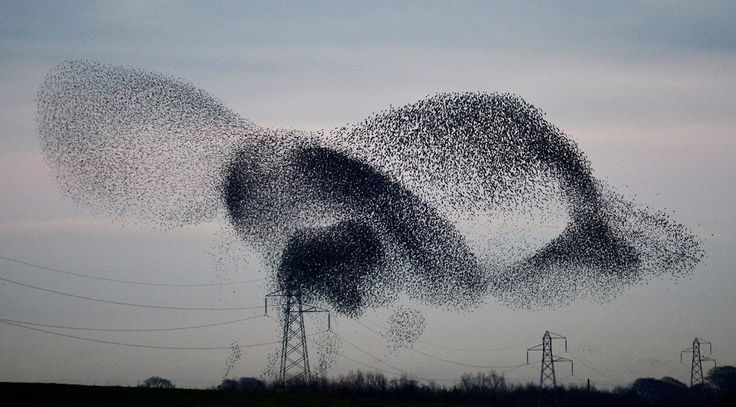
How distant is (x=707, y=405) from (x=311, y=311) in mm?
44508

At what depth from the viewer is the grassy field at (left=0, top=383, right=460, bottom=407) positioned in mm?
64625

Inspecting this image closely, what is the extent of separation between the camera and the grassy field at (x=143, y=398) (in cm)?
6462

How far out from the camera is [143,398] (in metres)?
67.8

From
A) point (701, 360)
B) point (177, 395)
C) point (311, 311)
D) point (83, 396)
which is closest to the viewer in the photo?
point (83, 396)

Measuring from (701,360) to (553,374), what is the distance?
→ 34.5 metres

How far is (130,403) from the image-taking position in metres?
64.9

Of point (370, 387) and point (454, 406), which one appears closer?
point (454, 406)

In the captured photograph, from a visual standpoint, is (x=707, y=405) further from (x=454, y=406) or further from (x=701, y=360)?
(x=454, y=406)

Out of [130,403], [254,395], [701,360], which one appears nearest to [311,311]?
[254,395]

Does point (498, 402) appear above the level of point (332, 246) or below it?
below

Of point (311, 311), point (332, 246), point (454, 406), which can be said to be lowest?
point (454, 406)

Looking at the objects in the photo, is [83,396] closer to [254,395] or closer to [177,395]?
[177,395]

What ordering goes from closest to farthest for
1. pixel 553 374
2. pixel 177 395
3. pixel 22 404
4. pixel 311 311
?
pixel 22 404, pixel 177 395, pixel 311 311, pixel 553 374

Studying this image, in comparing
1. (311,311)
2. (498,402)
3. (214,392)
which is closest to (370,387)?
(498,402)
